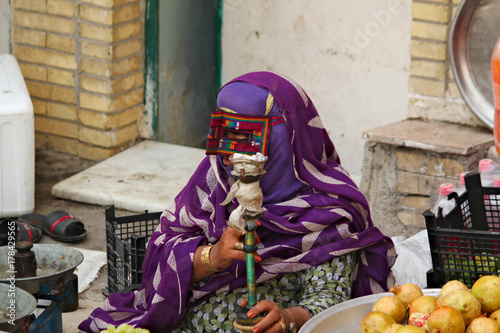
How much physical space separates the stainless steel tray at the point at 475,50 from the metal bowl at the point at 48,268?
2245mm

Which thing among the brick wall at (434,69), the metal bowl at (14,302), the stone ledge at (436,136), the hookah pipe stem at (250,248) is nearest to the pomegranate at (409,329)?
the hookah pipe stem at (250,248)

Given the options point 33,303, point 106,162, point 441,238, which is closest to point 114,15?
point 106,162

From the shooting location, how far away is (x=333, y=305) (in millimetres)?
2268

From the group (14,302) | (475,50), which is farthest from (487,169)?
(14,302)

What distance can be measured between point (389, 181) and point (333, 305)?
226 cm

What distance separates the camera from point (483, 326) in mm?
1937

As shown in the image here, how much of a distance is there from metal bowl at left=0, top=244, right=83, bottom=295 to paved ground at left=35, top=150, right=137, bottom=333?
0.26m

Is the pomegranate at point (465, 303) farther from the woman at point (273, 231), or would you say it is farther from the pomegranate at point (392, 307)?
the woman at point (273, 231)

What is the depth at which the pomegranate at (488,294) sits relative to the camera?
2.07 metres

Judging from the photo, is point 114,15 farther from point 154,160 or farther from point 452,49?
point 452,49

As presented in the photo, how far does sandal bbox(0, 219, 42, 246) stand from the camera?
402 cm

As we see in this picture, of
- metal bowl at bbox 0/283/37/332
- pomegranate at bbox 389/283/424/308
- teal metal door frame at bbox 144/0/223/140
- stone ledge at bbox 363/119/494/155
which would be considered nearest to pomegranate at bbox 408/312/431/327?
pomegranate at bbox 389/283/424/308

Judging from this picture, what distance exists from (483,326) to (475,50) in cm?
263

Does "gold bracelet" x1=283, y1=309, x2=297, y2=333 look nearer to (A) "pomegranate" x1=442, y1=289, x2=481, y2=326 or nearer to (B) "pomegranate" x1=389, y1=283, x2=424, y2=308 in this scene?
(B) "pomegranate" x1=389, y1=283, x2=424, y2=308
